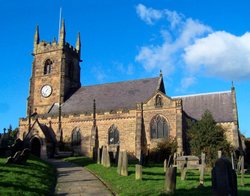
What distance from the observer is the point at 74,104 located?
43.8 meters

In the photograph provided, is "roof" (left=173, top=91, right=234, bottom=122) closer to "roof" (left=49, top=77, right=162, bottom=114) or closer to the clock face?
"roof" (left=49, top=77, right=162, bottom=114)

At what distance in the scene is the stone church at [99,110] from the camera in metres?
35.4

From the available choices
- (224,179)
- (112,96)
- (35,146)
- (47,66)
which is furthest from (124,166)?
(47,66)

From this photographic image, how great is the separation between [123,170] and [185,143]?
18186 mm

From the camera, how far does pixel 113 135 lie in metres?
37.7

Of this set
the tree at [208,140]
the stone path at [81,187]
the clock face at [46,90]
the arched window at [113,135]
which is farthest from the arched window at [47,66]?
the stone path at [81,187]

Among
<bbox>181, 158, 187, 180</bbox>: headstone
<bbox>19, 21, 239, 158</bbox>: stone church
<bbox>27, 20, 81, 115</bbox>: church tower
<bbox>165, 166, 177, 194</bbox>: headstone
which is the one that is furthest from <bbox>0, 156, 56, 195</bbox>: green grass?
<bbox>27, 20, 81, 115</bbox>: church tower

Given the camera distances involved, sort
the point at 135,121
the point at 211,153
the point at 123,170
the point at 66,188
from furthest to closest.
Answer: the point at 135,121
the point at 211,153
the point at 123,170
the point at 66,188

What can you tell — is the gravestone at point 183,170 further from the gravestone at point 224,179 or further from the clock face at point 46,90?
the clock face at point 46,90

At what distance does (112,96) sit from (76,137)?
7361 millimetres

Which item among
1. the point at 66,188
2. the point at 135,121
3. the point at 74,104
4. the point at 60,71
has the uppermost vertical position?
the point at 60,71

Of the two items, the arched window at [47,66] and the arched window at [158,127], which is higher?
the arched window at [47,66]

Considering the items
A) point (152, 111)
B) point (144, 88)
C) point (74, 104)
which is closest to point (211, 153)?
point (152, 111)

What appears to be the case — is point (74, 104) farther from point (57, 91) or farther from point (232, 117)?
point (232, 117)
